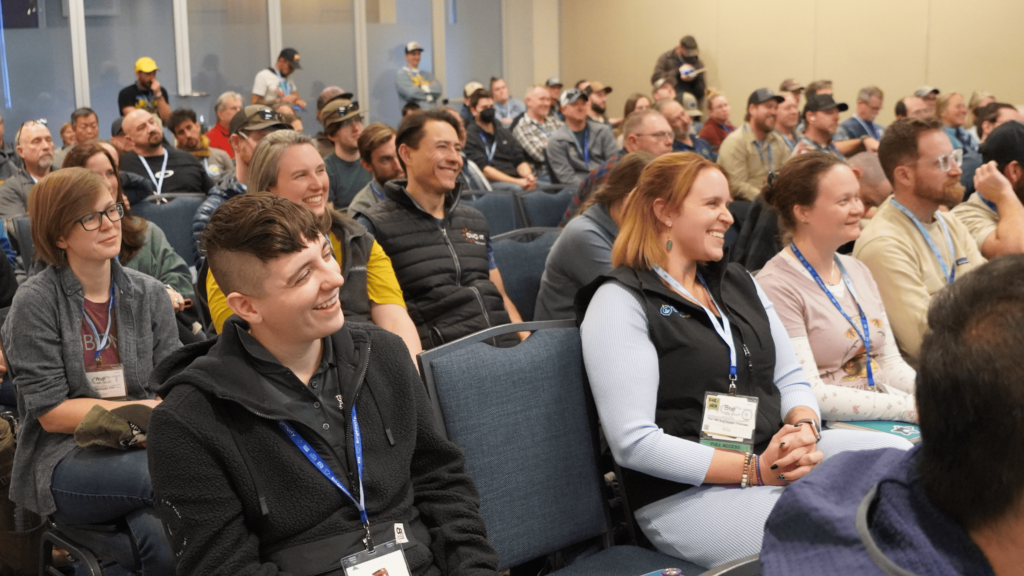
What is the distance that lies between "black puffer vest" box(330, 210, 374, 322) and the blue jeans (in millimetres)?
823

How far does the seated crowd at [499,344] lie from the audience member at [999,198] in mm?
12

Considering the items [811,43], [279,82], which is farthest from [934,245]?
[811,43]

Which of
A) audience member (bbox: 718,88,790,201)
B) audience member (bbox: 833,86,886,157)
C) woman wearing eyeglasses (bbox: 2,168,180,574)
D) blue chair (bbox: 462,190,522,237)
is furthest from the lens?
audience member (bbox: 833,86,886,157)

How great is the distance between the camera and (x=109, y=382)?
2.38m

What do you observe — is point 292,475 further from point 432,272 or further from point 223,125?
point 223,125

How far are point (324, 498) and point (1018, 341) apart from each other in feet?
3.79

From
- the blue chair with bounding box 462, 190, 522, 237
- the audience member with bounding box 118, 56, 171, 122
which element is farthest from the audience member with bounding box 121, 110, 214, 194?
the audience member with bounding box 118, 56, 171, 122

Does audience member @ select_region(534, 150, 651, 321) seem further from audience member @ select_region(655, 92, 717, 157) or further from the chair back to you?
audience member @ select_region(655, 92, 717, 157)

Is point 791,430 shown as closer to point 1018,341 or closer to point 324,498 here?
point 324,498

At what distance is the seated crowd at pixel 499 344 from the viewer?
862 mm

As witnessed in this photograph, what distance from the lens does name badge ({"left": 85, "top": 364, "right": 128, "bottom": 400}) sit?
236cm

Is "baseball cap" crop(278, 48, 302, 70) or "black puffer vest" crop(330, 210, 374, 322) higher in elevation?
"baseball cap" crop(278, 48, 302, 70)

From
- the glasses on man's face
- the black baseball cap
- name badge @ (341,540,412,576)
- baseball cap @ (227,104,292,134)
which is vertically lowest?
name badge @ (341,540,412,576)

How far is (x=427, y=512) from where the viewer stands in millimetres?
1697
